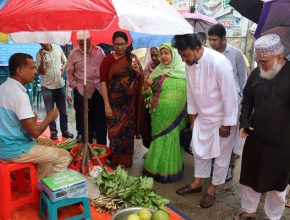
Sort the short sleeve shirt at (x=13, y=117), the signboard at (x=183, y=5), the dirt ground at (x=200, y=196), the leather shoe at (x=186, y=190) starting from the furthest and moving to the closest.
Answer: the signboard at (x=183, y=5) < the leather shoe at (x=186, y=190) < the dirt ground at (x=200, y=196) < the short sleeve shirt at (x=13, y=117)

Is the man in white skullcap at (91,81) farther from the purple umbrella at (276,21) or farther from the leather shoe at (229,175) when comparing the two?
the purple umbrella at (276,21)

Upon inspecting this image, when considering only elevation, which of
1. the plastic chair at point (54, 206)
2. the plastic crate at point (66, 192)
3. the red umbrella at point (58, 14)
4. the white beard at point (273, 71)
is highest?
the red umbrella at point (58, 14)

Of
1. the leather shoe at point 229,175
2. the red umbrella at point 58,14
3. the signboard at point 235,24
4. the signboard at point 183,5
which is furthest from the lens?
the signboard at point 183,5

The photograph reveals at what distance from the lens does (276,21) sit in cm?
293

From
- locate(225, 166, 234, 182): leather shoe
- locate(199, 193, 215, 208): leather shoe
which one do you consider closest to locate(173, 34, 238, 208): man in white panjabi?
locate(199, 193, 215, 208): leather shoe

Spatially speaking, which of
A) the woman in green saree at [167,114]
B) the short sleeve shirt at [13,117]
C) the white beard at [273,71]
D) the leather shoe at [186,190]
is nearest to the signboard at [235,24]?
the woman in green saree at [167,114]

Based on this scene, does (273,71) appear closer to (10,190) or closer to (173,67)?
(173,67)

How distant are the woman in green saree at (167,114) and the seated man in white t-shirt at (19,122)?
1.46 m

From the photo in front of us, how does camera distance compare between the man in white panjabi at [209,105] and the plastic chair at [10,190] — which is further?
the man in white panjabi at [209,105]

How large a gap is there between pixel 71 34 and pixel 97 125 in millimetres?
1525

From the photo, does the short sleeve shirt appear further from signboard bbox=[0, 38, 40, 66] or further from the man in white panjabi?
signboard bbox=[0, 38, 40, 66]

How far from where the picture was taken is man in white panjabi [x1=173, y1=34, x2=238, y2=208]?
10.7ft

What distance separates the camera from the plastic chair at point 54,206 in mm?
2707

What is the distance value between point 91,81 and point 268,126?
9.23ft
